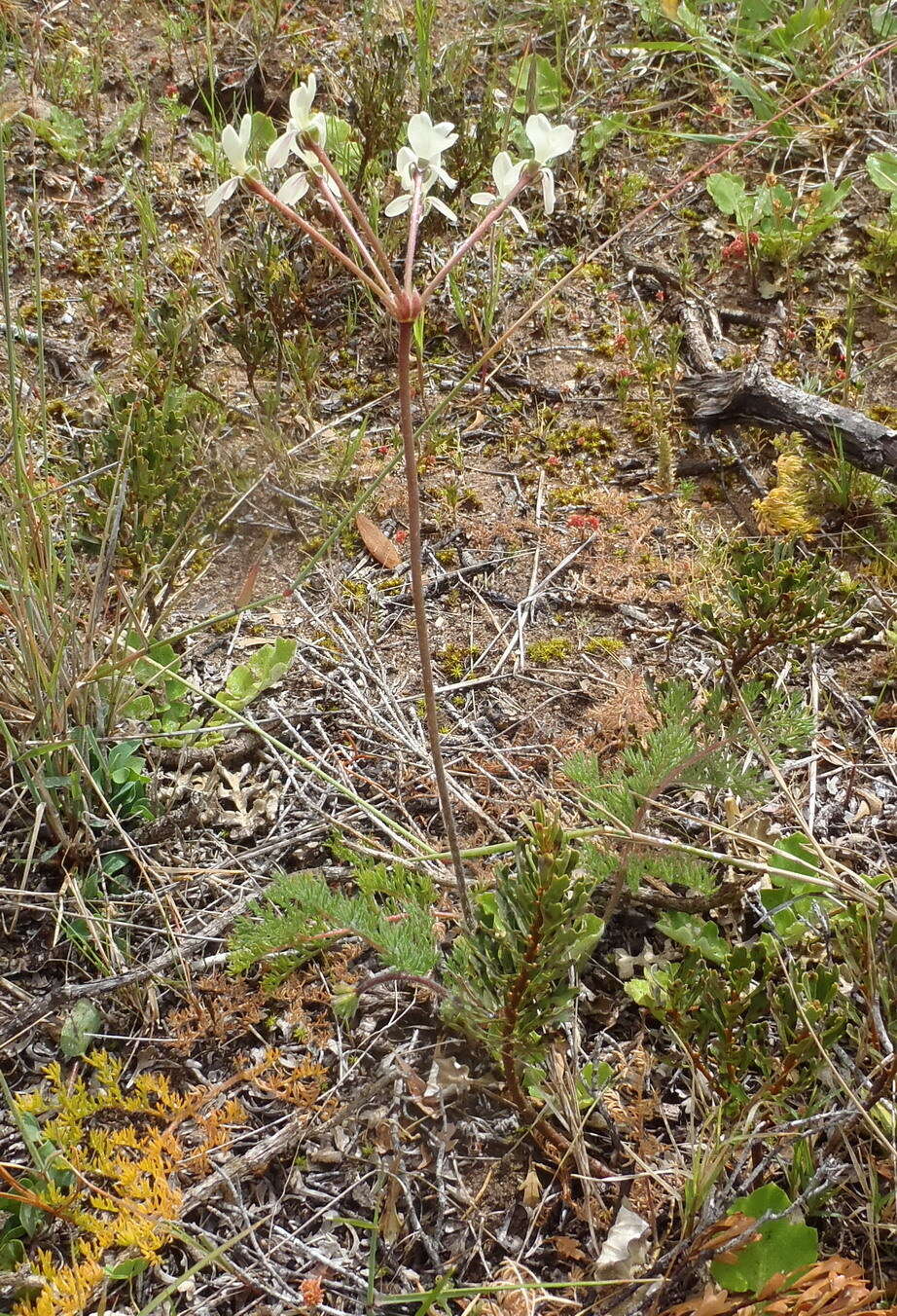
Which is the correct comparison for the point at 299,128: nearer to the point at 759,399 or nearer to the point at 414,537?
the point at 414,537

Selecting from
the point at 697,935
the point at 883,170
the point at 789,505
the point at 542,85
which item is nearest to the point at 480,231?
the point at 697,935

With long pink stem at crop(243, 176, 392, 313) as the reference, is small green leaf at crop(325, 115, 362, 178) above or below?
below

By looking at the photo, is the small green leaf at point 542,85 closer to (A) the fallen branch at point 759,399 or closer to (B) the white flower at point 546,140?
(A) the fallen branch at point 759,399

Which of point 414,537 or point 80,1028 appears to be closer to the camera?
point 414,537

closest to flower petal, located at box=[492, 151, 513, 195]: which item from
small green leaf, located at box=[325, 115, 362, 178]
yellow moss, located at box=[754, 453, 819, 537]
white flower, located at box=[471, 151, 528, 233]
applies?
white flower, located at box=[471, 151, 528, 233]

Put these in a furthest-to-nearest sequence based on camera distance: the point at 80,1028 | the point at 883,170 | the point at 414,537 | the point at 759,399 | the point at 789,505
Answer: the point at 883,170 < the point at 759,399 < the point at 789,505 < the point at 80,1028 < the point at 414,537

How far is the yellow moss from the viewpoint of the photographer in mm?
2510

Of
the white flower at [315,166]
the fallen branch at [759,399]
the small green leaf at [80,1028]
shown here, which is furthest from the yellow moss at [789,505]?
the small green leaf at [80,1028]

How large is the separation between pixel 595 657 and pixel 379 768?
→ 575mm

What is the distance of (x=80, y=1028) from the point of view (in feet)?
5.76

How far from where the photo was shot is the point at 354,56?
351 cm

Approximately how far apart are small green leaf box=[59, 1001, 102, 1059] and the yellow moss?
6.09 ft

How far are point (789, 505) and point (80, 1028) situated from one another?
1.97 m

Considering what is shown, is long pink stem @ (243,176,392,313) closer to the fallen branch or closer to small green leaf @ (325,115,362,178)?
the fallen branch
